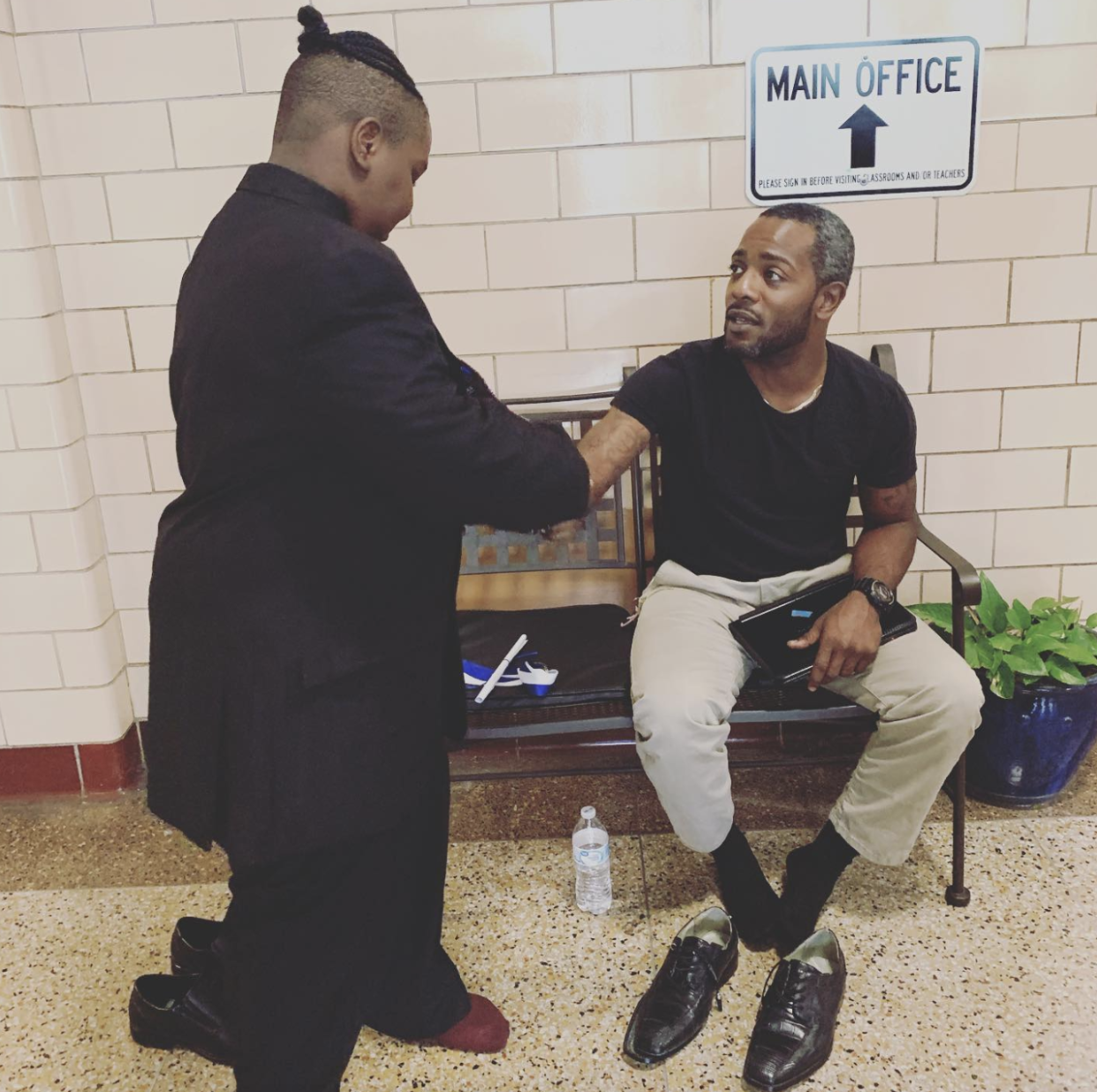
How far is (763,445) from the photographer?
7.08 feet

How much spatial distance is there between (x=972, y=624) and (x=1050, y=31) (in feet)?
4.46

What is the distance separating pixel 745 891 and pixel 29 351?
2015 mm

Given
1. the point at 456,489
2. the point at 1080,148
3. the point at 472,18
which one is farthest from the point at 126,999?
the point at 1080,148

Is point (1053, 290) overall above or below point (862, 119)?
below

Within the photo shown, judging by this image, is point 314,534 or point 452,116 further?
point 452,116

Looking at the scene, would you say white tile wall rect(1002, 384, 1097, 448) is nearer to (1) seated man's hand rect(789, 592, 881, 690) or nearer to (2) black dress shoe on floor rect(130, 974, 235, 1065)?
(1) seated man's hand rect(789, 592, 881, 690)

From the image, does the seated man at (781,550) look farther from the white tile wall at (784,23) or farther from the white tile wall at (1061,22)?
the white tile wall at (1061,22)

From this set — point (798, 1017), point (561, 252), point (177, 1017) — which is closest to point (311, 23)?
point (561, 252)

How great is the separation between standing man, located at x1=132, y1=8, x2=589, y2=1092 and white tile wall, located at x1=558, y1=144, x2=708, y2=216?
1.09 m

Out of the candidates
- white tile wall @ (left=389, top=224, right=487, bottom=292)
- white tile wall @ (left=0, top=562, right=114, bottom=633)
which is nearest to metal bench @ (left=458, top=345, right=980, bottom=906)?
white tile wall @ (left=389, top=224, right=487, bottom=292)

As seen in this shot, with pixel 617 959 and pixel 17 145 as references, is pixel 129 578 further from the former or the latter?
pixel 617 959

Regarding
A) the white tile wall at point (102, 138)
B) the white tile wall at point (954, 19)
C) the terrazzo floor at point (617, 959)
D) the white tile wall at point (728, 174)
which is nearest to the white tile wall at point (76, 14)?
the white tile wall at point (102, 138)

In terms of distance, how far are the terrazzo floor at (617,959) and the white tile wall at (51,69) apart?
1.76 meters

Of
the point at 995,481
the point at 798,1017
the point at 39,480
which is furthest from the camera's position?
the point at 995,481
